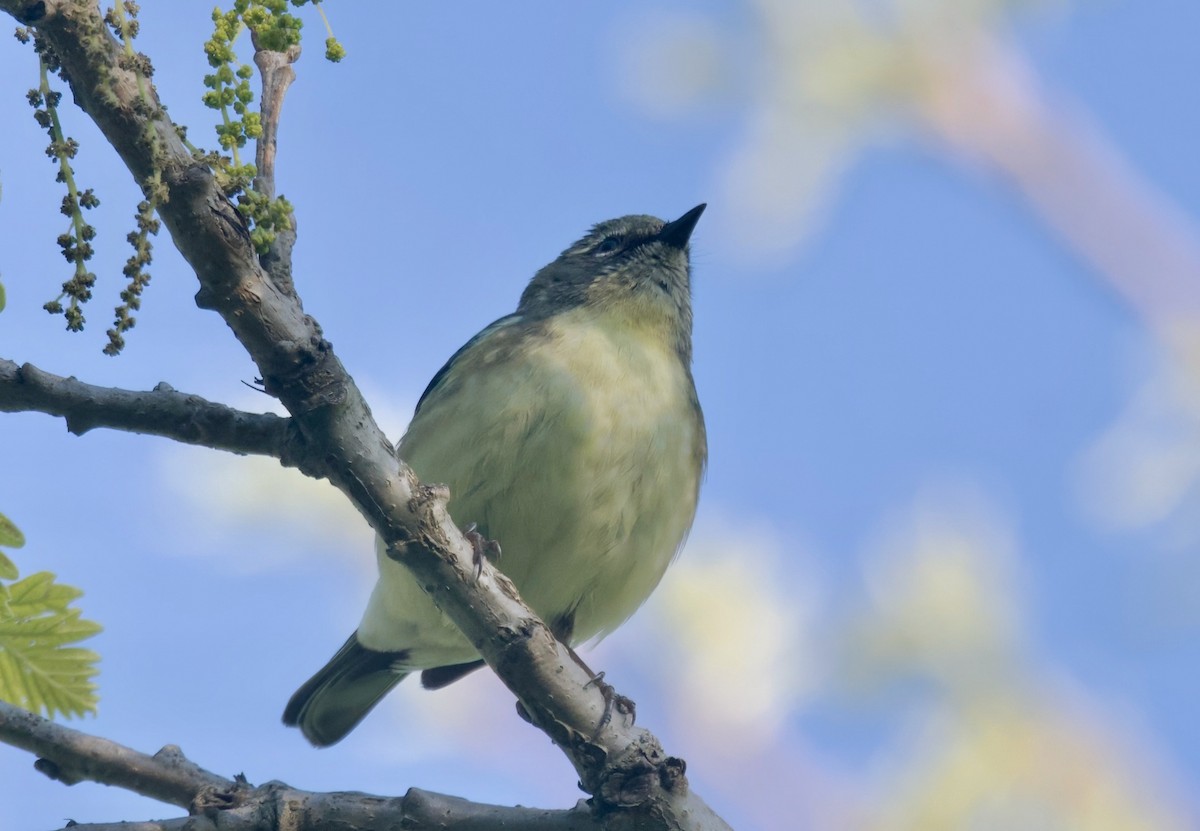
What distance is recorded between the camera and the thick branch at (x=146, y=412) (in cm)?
348

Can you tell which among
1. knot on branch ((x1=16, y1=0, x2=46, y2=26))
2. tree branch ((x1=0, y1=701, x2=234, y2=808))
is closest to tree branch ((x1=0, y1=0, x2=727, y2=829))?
knot on branch ((x1=16, y1=0, x2=46, y2=26))

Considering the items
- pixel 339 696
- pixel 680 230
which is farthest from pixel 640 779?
pixel 680 230

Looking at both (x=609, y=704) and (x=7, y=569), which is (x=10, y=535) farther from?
(x=609, y=704)

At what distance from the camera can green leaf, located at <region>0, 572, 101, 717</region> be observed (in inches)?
119

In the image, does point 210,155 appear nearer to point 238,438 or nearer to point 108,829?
point 238,438

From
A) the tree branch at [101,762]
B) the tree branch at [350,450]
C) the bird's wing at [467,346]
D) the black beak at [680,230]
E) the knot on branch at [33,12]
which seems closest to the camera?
the knot on branch at [33,12]

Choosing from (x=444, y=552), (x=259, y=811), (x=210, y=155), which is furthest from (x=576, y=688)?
(x=210, y=155)

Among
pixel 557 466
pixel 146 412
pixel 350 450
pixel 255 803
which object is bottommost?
pixel 255 803

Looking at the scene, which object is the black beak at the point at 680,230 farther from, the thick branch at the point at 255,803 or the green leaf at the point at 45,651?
the green leaf at the point at 45,651

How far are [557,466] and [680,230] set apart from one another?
199cm

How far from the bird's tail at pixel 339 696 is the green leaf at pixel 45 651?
10.6 feet

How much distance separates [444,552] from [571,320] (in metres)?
2.52

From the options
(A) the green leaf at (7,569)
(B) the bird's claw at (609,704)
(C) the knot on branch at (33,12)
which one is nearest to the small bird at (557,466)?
(B) the bird's claw at (609,704)

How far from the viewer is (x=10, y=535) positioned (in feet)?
9.50
